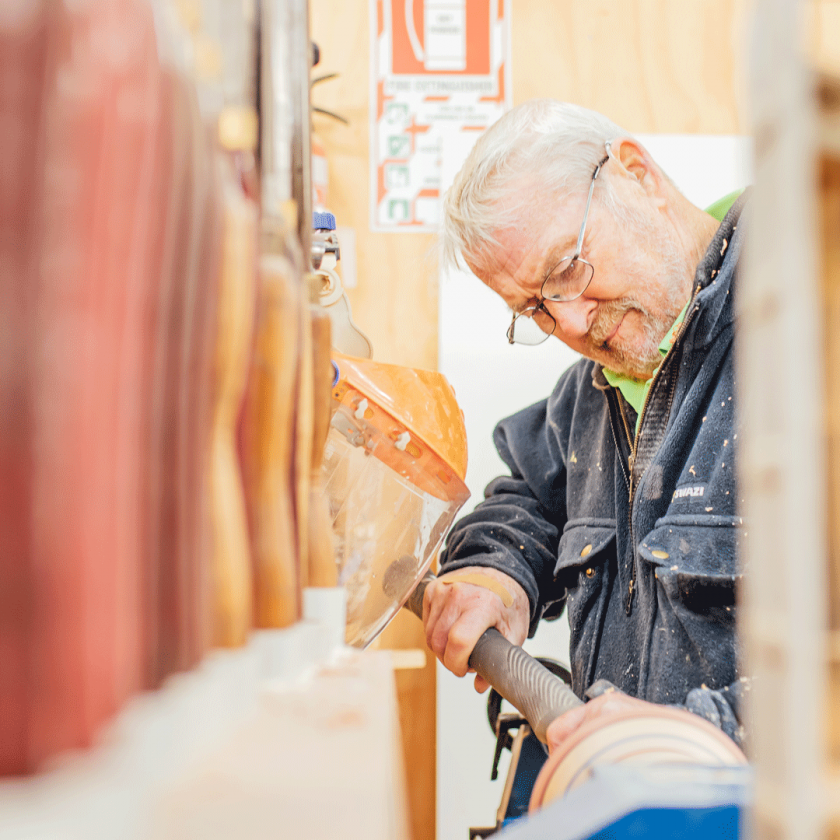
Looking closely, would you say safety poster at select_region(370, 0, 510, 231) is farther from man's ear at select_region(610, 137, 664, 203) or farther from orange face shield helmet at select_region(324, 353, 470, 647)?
orange face shield helmet at select_region(324, 353, 470, 647)

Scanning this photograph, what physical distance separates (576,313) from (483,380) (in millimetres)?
429

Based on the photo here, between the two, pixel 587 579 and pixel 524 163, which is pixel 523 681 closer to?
pixel 587 579

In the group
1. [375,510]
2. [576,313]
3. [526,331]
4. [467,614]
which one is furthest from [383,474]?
[526,331]

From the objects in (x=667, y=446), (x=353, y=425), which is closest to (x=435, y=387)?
(x=353, y=425)

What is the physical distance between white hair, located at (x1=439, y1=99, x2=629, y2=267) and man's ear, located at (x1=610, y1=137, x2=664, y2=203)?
0.06 feet

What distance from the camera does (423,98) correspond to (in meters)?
1.61

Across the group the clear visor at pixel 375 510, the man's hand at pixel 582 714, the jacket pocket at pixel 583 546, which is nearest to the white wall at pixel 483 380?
the jacket pocket at pixel 583 546

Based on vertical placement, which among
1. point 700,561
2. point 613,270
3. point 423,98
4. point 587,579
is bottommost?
point 587,579

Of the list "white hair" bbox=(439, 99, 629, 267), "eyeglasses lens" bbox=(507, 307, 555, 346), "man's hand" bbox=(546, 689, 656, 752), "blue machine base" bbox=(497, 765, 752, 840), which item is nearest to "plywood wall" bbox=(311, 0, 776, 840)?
"eyeglasses lens" bbox=(507, 307, 555, 346)

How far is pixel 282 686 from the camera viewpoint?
0.81 ft

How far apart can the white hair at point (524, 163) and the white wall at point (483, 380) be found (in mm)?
346

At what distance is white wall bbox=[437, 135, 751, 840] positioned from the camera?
1.44 m

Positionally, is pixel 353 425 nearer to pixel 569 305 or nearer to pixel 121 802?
pixel 121 802

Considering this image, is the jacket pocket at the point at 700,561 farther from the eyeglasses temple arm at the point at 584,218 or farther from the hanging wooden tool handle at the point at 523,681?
the eyeglasses temple arm at the point at 584,218
